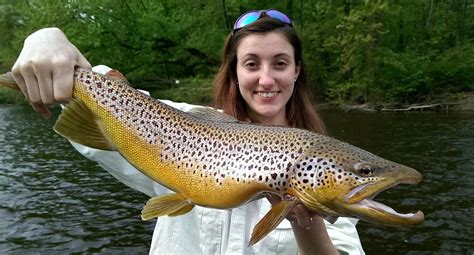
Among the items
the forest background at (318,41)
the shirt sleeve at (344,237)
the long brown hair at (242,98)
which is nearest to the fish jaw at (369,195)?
the shirt sleeve at (344,237)

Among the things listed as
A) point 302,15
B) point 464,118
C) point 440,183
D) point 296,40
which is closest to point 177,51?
point 302,15

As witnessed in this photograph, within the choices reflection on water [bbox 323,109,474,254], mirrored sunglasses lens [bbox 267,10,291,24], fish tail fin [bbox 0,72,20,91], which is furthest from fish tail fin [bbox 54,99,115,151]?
reflection on water [bbox 323,109,474,254]

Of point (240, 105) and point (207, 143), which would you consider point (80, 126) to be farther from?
point (240, 105)

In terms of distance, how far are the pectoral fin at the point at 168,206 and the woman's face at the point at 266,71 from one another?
1.21m

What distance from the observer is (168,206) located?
2781mm

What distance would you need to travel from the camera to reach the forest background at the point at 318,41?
3222 cm

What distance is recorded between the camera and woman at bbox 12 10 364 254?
9.49 ft

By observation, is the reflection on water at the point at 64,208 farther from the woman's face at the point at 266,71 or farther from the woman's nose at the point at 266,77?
the woman's nose at the point at 266,77

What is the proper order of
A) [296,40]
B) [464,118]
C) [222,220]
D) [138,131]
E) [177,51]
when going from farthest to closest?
[177,51] < [464,118] < [296,40] < [222,220] < [138,131]

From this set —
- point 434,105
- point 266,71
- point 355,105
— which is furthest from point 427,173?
point 355,105

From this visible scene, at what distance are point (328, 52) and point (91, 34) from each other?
17.4 meters

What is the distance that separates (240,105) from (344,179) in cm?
165

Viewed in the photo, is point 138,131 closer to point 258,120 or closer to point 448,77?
point 258,120

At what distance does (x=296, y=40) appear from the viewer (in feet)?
12.8
